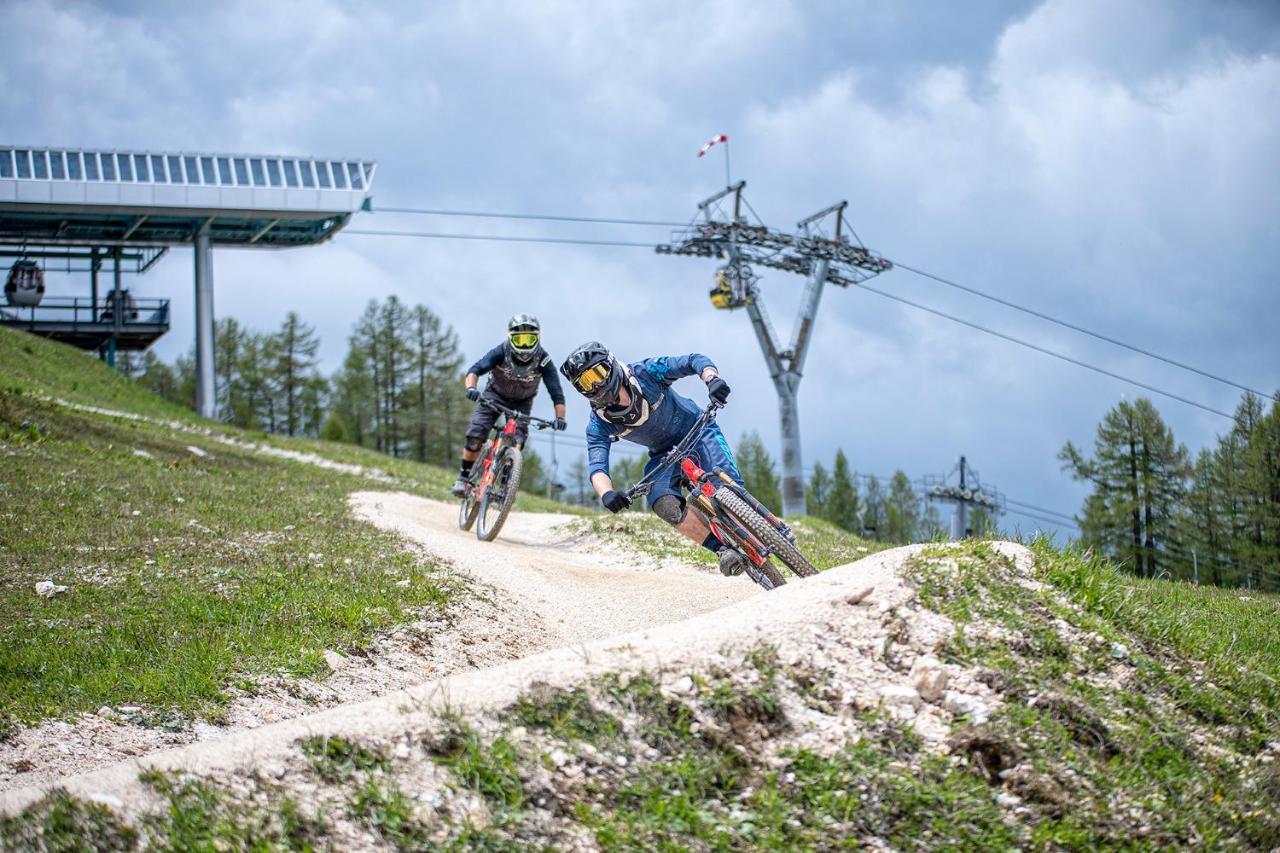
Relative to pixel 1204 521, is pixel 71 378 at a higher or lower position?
higher

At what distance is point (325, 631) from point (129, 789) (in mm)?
4753

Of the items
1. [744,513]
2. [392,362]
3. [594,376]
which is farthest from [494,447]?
[392,362]

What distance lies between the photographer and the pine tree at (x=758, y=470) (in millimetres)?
79375

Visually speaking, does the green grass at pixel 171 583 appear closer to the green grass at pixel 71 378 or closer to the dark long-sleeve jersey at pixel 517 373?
the dark long-sleeve jersey at pixel 517 373

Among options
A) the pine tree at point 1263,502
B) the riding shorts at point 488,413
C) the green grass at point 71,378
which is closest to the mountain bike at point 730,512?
the riding shorts at point 488,413

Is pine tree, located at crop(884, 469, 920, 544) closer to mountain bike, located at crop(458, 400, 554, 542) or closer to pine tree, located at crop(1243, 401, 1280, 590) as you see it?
pine tree, located at crop(1243, 401, 1280, 590)

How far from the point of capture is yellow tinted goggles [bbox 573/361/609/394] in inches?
412

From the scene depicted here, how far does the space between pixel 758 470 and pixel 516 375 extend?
6663cm

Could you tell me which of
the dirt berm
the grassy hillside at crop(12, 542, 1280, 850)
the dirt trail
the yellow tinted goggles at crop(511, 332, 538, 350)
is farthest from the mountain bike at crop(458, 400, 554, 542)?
the grassy hillside at crop(12, 542, 1280, 850)

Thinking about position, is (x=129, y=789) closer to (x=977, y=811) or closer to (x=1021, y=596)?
(x=977, y=811)

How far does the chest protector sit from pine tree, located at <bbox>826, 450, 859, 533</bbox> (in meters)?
65.4

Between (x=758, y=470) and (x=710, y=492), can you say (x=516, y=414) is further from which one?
(x=758, y=470)

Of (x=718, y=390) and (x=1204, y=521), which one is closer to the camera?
(x=718, y=390)

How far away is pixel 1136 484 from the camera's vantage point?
4997cm
